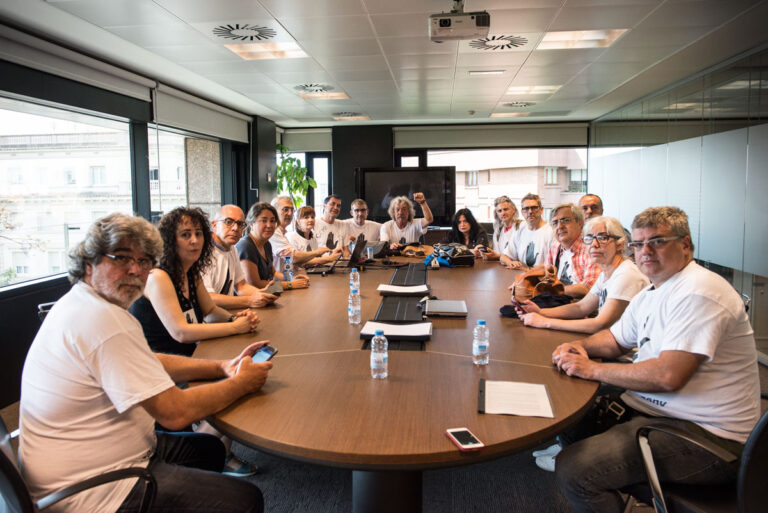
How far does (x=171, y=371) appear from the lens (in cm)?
174

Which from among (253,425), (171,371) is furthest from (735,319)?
(171,371)

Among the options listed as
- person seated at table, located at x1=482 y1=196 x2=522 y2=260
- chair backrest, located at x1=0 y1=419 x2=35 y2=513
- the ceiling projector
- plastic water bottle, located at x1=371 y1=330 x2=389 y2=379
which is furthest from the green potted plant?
chair backrest, located at x1=0 y1=419 x2=35 y2=513

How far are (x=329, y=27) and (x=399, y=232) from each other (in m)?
2.66

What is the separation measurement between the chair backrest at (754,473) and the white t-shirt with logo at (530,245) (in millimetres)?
3355

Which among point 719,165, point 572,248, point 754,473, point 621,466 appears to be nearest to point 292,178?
point 719,165

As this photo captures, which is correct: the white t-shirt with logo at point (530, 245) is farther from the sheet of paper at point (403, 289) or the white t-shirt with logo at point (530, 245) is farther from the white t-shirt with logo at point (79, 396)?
the white t-shirt with logo at point (79, 396)

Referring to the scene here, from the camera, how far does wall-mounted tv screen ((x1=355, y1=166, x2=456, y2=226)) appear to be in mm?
8664

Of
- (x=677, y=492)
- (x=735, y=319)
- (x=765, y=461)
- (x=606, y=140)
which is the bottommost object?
(x=677, y=492)

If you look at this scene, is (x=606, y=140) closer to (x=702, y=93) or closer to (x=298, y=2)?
(x=702, y=93)

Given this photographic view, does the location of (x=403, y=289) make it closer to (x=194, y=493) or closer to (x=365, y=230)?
(x=194, y=493)

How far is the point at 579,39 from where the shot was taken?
183 inches

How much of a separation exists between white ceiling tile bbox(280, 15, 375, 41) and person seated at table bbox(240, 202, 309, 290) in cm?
144

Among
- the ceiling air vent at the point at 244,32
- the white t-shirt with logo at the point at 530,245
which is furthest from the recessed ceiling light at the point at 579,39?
the ceiling air vent at the point at 244,32

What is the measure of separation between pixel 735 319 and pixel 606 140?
8049mm
